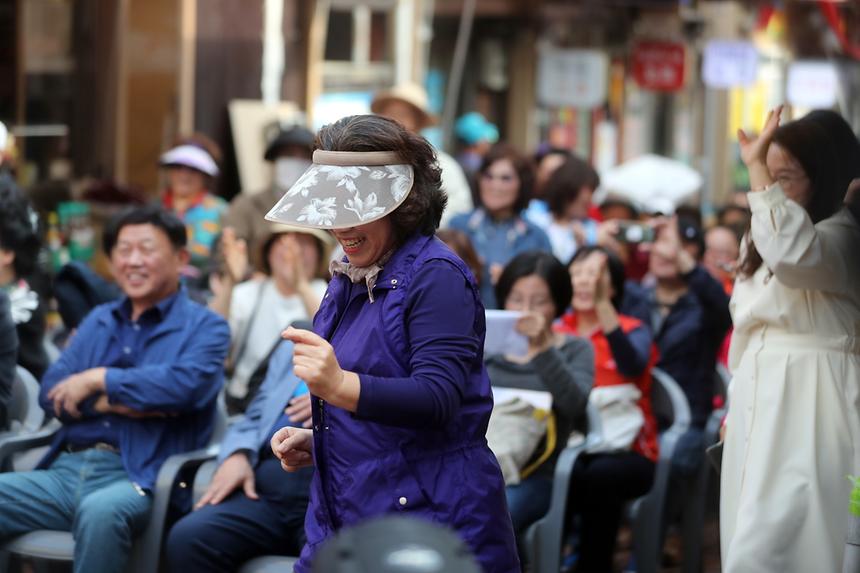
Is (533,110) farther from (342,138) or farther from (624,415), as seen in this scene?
(342,138)

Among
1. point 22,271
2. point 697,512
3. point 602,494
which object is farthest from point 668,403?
point 22,271

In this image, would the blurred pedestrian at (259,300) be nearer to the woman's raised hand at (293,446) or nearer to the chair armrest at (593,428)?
the chair armrest at (593,428)

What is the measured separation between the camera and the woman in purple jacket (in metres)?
3.72

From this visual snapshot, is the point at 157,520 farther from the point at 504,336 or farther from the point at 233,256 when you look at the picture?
the point at 233,256

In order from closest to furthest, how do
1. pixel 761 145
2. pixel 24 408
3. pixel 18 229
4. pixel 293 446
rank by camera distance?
pixel 293 446 < pixel 761 145 < pixel 24 408 < pixel 18 229

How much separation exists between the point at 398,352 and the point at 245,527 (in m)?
1.66

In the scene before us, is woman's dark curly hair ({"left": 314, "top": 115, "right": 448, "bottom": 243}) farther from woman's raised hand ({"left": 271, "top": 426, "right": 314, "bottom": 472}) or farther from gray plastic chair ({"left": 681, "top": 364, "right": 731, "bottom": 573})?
gray plastic chair ({"left": 681, "top": 364, "right": 731, "bottom": 573})

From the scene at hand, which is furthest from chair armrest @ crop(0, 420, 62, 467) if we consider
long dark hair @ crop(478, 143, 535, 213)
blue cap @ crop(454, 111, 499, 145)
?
blue cap @ crop(454, 111, 499, 145)

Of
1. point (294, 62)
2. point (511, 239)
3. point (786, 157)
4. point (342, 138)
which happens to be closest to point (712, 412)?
point (511, 239)

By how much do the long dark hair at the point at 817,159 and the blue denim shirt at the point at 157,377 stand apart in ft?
7.32

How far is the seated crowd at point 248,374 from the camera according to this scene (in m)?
5.33

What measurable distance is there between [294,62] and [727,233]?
16.9 feet

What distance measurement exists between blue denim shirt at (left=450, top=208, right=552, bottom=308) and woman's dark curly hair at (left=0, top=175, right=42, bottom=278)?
245cm

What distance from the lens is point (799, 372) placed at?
4.71 meters
